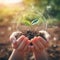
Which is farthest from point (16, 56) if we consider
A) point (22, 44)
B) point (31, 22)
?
point (31, 22)

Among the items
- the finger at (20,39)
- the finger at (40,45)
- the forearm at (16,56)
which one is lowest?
the forearm at (16,56)

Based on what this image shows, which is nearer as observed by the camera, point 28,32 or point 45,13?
point 28,32

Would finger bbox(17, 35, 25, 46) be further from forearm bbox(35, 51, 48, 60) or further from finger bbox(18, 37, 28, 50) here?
forearm bbox(35, 51, 48, 60)

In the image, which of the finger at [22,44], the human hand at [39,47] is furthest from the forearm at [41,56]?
the finger at [22,44]

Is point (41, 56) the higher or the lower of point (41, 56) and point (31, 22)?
the lower

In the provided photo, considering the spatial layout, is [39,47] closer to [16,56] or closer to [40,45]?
[40,45]

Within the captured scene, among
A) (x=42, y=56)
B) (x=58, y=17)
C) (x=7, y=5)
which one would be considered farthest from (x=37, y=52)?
(x=7, y=5)

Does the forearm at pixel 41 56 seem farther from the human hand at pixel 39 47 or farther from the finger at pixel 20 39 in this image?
the finger at pixel 20 39

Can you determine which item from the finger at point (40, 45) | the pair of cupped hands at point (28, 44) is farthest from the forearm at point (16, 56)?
the finger at point (40, 45)

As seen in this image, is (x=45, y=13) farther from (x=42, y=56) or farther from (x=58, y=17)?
(x=42, y=56)

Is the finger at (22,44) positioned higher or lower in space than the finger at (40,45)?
higher

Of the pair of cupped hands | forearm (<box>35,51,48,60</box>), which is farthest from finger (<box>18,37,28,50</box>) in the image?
forearm (<box>35,51,48,60</box>)
